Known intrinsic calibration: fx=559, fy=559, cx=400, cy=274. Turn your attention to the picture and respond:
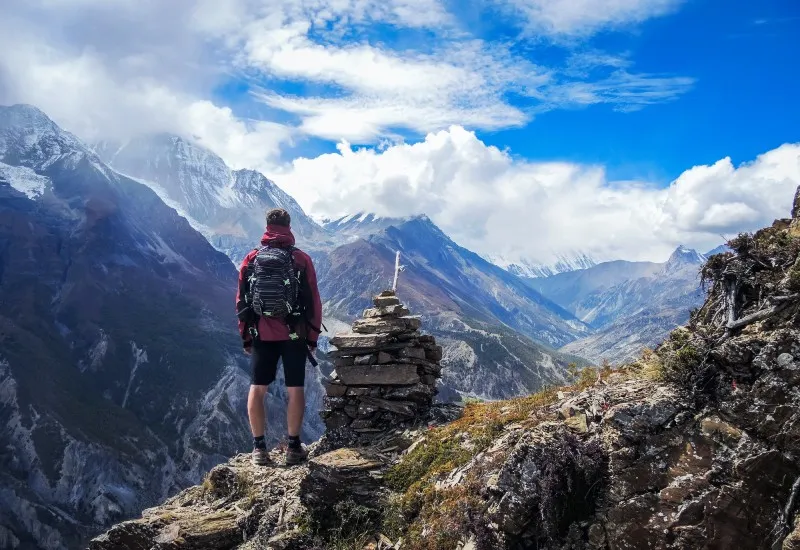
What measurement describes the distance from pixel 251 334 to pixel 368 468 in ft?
13.0

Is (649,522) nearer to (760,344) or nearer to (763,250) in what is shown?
(760,344)

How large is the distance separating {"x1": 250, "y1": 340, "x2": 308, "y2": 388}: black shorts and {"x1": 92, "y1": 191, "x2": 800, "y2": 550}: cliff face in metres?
2.04

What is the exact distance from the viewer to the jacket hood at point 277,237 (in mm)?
12102

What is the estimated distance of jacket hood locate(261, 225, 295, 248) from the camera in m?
12.1

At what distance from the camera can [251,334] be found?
12.1 metres

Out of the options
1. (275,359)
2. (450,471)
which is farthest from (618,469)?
(275,359)

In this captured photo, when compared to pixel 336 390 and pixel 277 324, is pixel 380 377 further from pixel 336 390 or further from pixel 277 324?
pixel 277 324

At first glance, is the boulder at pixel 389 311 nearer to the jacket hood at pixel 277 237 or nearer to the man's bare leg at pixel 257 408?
the jacket hood at pixel 277 237

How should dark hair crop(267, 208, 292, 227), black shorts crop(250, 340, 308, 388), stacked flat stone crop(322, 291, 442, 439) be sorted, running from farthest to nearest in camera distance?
stacked flat stone crop(322, 291, 442, 439) < dark hair crop(267, 208, 292, 227) < black shorts crop(250, 340, 308, 388)

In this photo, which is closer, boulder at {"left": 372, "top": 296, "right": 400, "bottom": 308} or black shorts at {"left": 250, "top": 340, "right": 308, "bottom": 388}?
black shorts at {"left": 250, "top": 340, "right": 308, "bottom": 388}

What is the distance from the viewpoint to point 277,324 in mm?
11859

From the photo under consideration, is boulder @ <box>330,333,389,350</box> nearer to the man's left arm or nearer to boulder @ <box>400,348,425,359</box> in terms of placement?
boulder @ <box>400,348,425,359</box>

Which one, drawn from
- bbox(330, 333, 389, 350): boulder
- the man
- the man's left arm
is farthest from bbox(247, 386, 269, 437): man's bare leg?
bbox(330, 333, 389, 350): boulder

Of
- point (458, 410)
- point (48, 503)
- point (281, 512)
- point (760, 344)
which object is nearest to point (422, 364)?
point (458, 410)
